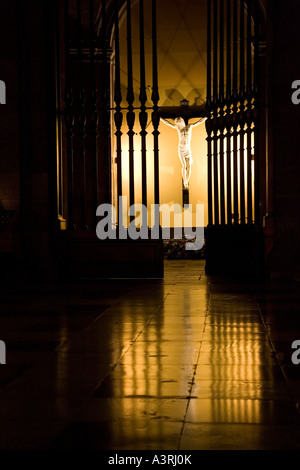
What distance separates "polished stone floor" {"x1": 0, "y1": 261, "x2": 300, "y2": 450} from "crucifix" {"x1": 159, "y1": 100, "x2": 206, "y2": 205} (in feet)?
27.3

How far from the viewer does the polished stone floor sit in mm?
2324

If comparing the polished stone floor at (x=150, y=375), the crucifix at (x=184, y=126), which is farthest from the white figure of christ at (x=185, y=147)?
the polished stone floor at (x=150, y=375)

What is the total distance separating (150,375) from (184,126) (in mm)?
11452

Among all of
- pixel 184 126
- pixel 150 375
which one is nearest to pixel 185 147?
pixel 184 126

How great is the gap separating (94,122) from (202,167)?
608 cm

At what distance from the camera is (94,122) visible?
8742 mm

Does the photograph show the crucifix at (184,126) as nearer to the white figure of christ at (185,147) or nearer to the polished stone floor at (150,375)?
the white figure of christ at (185,147)

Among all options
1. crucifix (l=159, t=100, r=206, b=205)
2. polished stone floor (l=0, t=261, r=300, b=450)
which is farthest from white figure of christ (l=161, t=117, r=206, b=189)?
polished stone floor (l=0, t=261, r=300, b=450)

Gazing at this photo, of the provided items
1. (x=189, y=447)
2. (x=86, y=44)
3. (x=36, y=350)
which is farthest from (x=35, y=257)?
(x=189, y=447)

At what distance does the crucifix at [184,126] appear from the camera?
563 inches

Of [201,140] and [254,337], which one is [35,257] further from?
[201,140]

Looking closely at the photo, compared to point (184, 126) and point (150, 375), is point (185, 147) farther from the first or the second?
point (150, 375)

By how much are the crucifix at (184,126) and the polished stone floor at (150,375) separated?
8.32 metres

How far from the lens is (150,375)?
3242 mm
